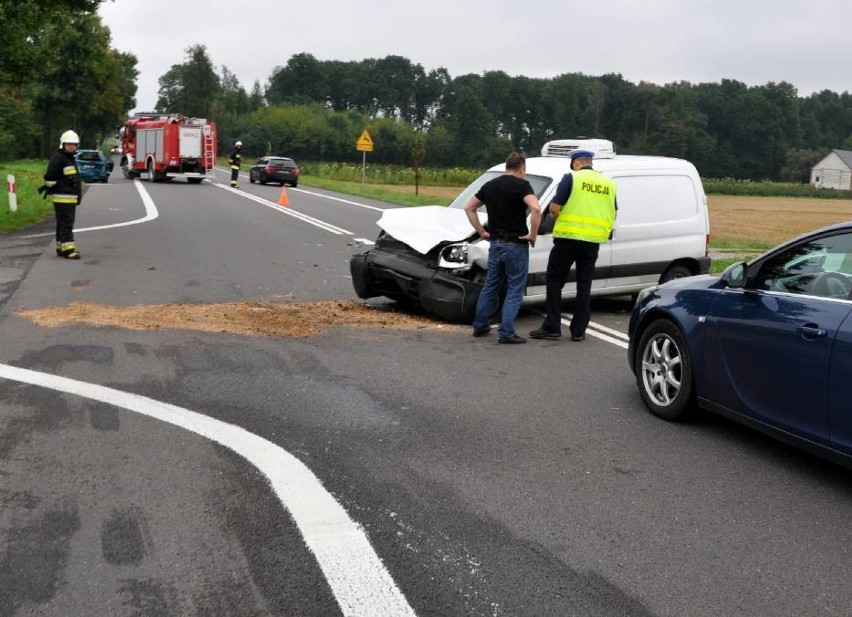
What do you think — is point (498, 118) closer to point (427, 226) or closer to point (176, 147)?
point (176, 147)

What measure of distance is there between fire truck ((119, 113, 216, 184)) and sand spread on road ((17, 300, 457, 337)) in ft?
107

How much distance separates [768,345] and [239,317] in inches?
225

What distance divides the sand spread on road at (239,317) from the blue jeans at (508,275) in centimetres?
81

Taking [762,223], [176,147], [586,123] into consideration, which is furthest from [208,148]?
[586,123]

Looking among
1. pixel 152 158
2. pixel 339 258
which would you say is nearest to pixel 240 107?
pixel 152 158

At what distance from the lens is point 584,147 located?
11.0m

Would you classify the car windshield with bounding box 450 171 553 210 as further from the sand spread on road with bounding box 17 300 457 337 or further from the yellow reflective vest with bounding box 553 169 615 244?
the sand spread on road with bounding box 17 300 457 337

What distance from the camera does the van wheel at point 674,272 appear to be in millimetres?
10633

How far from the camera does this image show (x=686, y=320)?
5875 millimetres

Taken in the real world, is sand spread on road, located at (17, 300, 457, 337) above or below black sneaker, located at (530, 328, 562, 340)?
below

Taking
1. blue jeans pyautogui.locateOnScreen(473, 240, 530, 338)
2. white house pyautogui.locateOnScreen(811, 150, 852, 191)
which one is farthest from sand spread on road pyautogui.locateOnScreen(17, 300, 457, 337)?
white house pyautogui.locateOnScreen(811, 150, 852, 191)

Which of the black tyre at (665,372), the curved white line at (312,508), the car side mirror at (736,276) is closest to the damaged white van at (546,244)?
the black tyre at (665,372)

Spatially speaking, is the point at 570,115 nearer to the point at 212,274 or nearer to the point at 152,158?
the point at 152,158

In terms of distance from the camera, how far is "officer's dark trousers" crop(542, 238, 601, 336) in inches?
342
